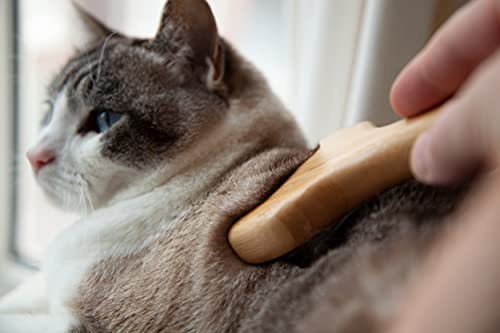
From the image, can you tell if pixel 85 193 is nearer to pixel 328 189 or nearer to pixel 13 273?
pixel 328 189

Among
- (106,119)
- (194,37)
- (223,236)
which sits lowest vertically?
(223,236)

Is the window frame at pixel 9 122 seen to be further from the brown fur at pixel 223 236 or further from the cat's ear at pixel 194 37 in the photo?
the cat's ear at pixel 194 37

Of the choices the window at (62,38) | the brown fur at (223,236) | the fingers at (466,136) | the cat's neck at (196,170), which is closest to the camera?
the fingers at (466,136)

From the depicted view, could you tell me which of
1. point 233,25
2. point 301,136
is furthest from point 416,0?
point 233,25

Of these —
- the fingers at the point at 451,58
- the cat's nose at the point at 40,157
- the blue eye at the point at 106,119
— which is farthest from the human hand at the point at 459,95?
the cat's nose at the point at 40,157

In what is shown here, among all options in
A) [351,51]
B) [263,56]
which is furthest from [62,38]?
[351,51]

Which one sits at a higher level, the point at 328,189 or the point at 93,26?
the point at 93,26

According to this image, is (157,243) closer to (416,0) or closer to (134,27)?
(416,0)
